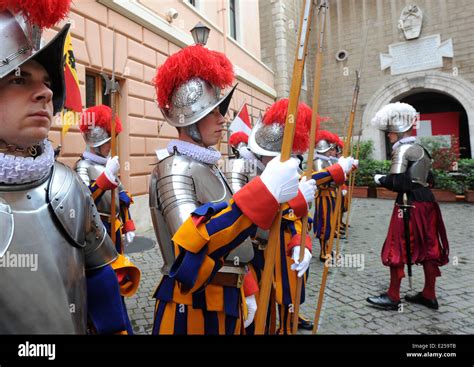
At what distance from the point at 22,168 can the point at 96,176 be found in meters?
2.66

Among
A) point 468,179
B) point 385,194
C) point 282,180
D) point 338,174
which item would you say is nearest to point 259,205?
point 282,180

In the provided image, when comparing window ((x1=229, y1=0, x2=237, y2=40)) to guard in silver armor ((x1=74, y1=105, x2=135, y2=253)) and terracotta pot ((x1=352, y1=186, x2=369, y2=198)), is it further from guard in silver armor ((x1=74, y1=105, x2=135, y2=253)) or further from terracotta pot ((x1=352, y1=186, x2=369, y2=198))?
guard in silver armor ((x1=74, y1=105, x2=135, y2=253))

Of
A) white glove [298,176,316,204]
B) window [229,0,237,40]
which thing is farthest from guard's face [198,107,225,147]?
window [229,0,237,40]

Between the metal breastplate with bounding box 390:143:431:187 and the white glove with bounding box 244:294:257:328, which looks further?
the metal breastplate with bounding box 390:143:431:187

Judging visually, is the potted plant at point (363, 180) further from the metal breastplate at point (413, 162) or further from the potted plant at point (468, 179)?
the metal breastplate at point (413, 162)

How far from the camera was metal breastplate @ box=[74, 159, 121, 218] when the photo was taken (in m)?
3.53

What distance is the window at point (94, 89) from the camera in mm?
6367

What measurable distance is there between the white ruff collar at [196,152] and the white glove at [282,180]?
0.62 meters

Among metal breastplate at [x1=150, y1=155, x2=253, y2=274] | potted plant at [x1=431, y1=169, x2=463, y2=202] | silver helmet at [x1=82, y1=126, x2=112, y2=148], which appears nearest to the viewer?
metal breastplate at [x1=150, y1=155, x2=253, y2=274]

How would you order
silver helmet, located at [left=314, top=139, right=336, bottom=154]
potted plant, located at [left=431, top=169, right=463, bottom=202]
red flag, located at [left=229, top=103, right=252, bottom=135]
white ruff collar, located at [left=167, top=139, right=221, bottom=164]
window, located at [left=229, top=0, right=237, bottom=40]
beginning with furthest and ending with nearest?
window, located at [left=229, top=0, right=237, bottom=40], potted plant, located at [left=431, top=169, right=463, bottom=202], silver helmet, located at [left=314, top=139, right=336, bottom=154], red flag, located at [left=229, top=103, right=252, bottom=135], white ruff collar, located at [left=167, top=139, right=221, bottom=164]

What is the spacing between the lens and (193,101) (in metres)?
1.87

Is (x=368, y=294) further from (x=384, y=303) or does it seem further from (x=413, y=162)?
(x=413, y=162)

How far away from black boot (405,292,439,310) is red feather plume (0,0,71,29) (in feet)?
13.7

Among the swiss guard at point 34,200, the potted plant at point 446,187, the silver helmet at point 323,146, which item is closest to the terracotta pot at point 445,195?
the potted plant at point 446,187
